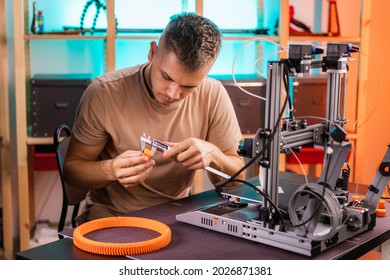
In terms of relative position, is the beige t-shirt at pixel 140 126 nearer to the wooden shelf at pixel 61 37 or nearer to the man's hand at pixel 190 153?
the man's hand at pixel 190 153

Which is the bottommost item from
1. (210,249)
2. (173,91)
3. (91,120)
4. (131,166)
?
(210,249)

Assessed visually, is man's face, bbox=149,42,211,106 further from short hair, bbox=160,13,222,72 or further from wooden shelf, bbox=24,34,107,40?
wooden shelf, bbox=24,34,107,40

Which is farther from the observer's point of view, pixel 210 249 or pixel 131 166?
pixel 131 166

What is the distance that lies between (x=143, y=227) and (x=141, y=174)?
0.22 m

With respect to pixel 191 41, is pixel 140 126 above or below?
below

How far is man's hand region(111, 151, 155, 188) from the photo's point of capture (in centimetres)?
167

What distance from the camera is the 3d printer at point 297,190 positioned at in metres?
1.34

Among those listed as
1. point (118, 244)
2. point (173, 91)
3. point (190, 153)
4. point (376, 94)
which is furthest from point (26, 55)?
point (376, 94)

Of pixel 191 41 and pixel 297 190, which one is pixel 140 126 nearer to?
pixel 191 41

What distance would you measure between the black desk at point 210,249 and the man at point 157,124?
1.03ft

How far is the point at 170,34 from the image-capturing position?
1.76 metres

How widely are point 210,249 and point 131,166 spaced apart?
43 cm

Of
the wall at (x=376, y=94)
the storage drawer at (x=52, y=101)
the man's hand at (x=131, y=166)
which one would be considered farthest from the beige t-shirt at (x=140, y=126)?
the wall at (x=376, y=94)

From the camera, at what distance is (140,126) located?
6.49ft
